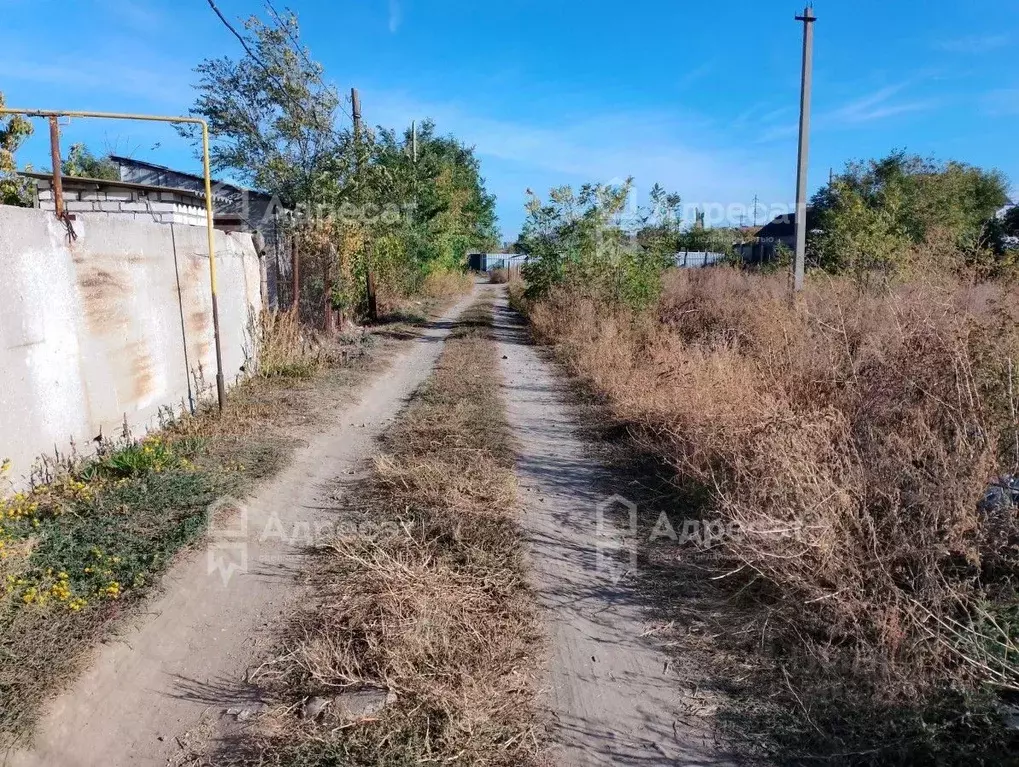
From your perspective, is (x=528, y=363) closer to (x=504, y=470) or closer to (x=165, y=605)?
(x=504, y=470)

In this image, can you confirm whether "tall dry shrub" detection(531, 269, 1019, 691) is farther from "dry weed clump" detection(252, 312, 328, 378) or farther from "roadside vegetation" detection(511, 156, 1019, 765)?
"dry weed clump" detection(252, 312, 328, 378)

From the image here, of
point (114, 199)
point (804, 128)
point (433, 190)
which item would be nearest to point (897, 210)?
point (804, 128)

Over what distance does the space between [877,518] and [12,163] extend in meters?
7.41

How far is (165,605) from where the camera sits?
3.59m

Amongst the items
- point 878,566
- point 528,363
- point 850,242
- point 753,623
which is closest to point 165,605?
point 753,623

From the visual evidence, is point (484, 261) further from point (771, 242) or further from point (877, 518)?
point (877, 518)

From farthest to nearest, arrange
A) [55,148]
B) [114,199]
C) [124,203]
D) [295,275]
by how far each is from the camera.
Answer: [295,275], [114,199], [124,203], [55,148]

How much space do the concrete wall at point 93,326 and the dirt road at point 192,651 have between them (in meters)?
1.55

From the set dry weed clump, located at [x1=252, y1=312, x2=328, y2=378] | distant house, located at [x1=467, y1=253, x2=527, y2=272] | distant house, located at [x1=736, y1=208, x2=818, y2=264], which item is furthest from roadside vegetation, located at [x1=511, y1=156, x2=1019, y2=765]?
distant house, located at [x1=467, y1=253, x2=527, y2=272]

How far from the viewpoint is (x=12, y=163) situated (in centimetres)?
589

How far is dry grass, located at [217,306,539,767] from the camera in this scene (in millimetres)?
2580

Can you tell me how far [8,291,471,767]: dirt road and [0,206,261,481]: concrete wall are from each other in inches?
60.9

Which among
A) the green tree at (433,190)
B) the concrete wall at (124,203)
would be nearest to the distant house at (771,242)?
the green tree at (433,190)

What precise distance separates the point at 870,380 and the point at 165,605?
4.79 m
